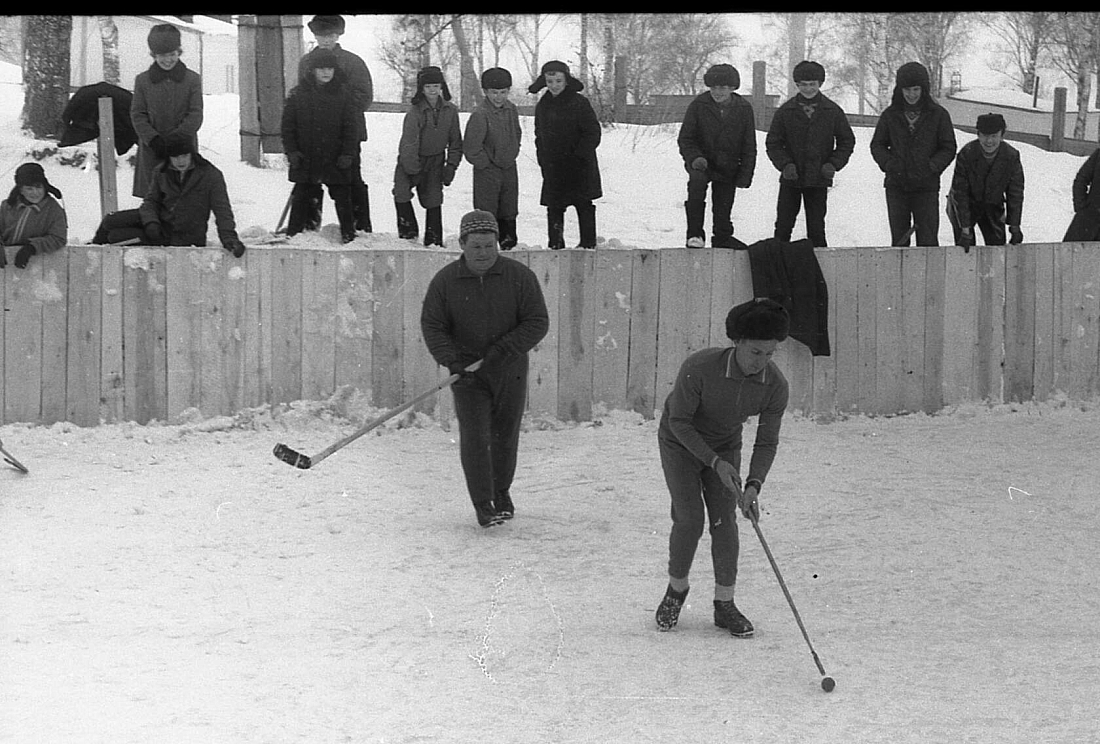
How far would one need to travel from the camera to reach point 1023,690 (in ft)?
13.2

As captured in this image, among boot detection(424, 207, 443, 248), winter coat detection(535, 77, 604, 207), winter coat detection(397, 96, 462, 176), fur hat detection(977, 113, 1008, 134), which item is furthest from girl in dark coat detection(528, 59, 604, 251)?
fur hat detection(977, 113, 1008, 134)

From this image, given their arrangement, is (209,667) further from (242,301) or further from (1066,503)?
(1066,503)

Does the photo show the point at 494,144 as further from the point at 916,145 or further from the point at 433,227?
the point at 916,145

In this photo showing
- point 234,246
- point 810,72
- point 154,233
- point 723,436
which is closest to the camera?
point 723,436

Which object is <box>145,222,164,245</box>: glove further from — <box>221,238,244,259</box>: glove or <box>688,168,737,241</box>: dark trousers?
<box>688,168,737,241</box>: dark trousers

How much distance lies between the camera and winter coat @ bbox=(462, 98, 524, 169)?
728cm

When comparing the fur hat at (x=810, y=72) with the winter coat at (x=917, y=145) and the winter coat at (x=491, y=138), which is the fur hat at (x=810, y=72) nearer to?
the winter coat at (x=917, y=145)

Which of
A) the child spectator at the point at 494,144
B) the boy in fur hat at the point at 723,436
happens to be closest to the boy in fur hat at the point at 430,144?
the child spectator at the point at 494,144

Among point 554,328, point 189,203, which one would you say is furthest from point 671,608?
point 189,203

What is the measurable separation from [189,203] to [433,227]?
→ 1.30 m

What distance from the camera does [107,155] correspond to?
7785 mm

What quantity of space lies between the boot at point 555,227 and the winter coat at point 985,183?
7.25 ft

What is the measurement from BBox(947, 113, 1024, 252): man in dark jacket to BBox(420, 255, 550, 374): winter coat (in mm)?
3203

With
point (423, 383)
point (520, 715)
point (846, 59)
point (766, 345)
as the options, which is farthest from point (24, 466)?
point (846, 59)
